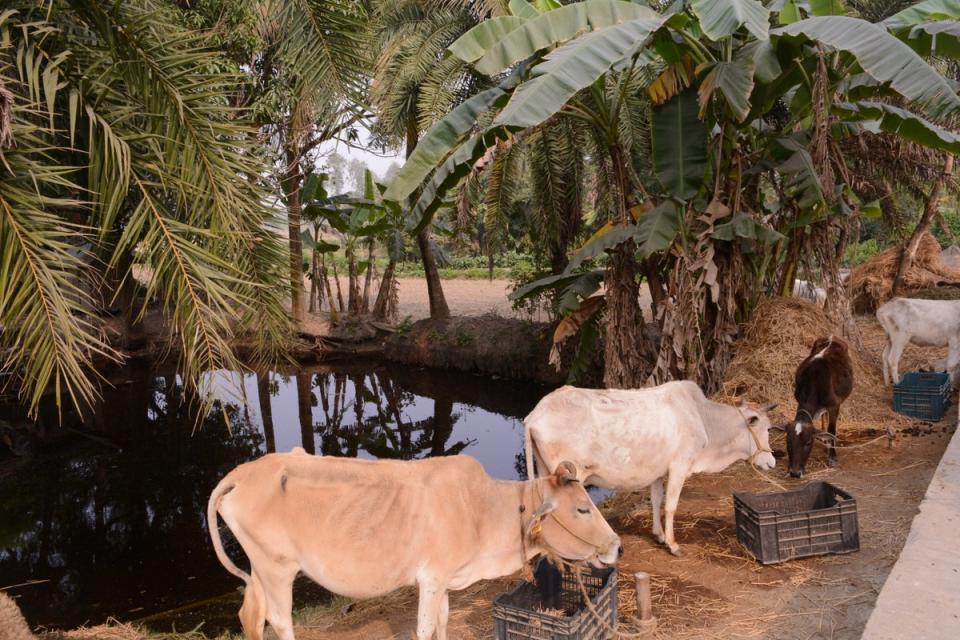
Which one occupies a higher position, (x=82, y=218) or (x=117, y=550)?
(x=82, y=218)

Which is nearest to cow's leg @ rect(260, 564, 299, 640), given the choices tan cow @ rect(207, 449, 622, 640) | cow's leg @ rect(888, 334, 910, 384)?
tan cow @ rect(207, 449, 622, 640)

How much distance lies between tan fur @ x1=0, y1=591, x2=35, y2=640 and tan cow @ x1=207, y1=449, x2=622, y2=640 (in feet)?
3.69

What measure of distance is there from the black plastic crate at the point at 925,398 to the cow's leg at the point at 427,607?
22.3 ft

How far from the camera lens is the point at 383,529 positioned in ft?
14.3

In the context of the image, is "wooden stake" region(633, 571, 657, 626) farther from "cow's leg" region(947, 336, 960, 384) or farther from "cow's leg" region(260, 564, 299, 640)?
"cow's leg" region(947, 336, 960, 384)

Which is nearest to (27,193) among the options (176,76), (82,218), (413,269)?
(176,76)

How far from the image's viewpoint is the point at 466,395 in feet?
54.2

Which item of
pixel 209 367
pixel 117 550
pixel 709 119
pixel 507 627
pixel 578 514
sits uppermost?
pixel 709 119

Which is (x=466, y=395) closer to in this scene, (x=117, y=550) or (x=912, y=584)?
(x=117, y=550)

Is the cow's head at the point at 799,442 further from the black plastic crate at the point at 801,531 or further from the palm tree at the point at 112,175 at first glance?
the palm tree at the point at 112,175

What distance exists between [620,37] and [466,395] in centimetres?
1025

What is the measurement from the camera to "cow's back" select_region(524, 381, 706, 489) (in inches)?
229

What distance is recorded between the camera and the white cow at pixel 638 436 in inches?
229

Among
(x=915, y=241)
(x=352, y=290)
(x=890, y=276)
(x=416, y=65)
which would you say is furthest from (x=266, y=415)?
(x=915, y=241)
